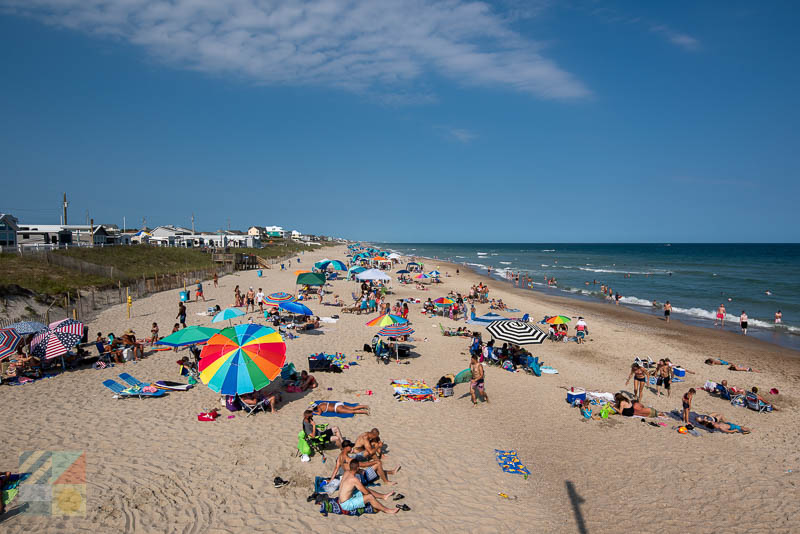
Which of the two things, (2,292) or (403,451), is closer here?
(403,451)

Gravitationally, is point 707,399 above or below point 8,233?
below

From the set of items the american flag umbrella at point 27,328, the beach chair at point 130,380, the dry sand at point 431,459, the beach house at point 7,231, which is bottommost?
the dry sand at point 431,459

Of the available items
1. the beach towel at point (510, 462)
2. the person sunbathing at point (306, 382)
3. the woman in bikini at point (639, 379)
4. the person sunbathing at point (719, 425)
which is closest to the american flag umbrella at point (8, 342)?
the person sunbathing at point (306, 382)

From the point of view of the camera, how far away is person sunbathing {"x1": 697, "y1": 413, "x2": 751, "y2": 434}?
855 centimetres

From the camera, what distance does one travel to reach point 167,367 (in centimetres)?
1141

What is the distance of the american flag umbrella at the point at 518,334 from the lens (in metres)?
11.4

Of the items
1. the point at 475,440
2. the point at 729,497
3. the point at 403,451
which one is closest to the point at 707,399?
the point at 729,497

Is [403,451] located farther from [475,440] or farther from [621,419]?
[621,419]

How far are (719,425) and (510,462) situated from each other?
5188mm

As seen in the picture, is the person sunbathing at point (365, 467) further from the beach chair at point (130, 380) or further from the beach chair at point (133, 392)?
the beach chair at point (130, 380)

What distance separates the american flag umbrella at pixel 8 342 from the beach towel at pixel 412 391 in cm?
963

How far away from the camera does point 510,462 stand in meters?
7.07

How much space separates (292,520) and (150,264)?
38736 mm

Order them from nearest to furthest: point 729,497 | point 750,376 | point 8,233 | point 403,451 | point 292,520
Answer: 1. point 292,520
2. point 729,497
3. point 403,451
4. point 750,376
5. point 8,233
